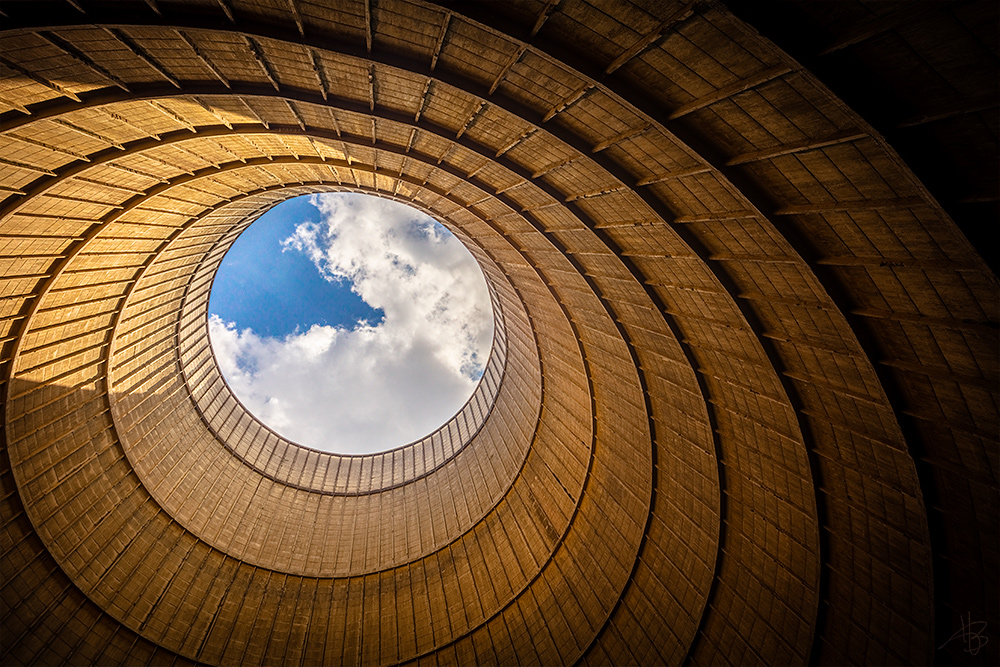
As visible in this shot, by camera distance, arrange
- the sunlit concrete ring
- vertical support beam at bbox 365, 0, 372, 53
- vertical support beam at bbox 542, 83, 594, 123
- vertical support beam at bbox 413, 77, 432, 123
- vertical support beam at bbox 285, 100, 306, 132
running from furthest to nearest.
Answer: the sunlit concrete ring
vertical support beam at bbox 285, 100, 306, 132
vertical support beam at bbox 413, 77, 432, 123
vertical support beam at bbox 542, 83, 594, 123
vertical support beam at bbox 365, 0, 372, 53

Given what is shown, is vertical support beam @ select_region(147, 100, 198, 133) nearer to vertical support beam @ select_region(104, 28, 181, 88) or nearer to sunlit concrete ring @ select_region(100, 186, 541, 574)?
vertical support beam @ select_region(104, 28, 181, 88)

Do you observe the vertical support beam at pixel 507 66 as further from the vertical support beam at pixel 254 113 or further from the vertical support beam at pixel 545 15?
the vertical support beam at pixel 254 113

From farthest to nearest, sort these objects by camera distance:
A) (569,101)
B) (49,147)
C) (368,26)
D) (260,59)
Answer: (49,147) < (260,59) < (569,101) < (368,26)

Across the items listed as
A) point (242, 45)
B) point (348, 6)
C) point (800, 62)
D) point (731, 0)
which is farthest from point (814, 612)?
point (242, 45)

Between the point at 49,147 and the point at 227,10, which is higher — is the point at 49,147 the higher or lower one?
the lower one

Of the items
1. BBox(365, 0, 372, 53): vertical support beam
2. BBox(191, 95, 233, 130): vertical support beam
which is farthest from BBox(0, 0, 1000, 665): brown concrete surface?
BBox(191, 95, 233, 130): vertical support beam

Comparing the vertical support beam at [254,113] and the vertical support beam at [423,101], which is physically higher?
the vertical support beam at [423,101]

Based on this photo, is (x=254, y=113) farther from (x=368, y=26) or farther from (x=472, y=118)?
(x=472, y=118)

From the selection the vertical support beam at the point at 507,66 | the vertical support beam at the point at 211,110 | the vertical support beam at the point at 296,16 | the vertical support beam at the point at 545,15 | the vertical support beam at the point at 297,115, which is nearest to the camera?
the vertical support beam at the point at 545,15

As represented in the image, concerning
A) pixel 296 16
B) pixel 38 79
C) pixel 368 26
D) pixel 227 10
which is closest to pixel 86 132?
pixel 38 79

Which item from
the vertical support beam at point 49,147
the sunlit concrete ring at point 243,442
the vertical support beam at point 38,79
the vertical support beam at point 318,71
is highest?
the vertical support beam at point 318,71

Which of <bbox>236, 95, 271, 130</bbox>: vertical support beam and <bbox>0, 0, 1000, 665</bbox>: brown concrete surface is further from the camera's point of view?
<bbox>236, 95, 271, 130</bbox>: vertical support beam

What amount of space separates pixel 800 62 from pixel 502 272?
69.5ft

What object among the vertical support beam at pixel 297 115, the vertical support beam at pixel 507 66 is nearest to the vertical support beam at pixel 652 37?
the vertical support beam at pixel 507 66
